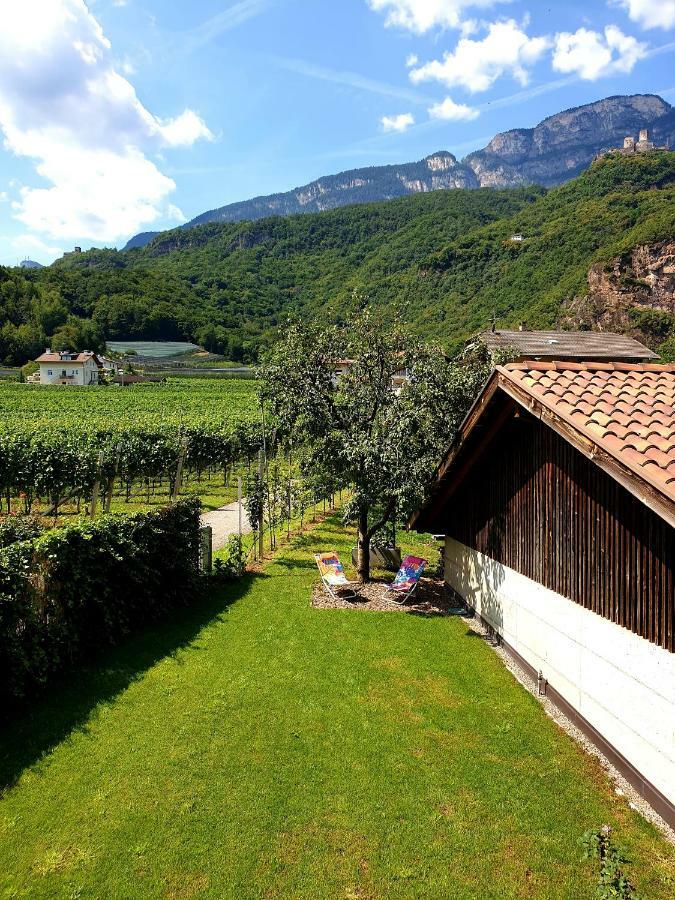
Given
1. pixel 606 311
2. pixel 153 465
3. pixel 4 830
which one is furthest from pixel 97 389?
pixel 4 830

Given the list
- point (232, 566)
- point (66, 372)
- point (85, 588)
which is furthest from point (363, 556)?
point (66, 372)

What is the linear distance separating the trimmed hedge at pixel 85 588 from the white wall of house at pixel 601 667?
4.93 m

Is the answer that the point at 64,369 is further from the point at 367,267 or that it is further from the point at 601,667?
the point at 601,667

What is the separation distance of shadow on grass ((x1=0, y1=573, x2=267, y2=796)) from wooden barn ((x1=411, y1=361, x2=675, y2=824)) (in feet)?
14.6

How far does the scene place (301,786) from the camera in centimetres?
474

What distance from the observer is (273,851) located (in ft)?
13.2

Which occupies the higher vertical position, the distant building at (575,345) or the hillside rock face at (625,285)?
the hillside rock face at (625,285)

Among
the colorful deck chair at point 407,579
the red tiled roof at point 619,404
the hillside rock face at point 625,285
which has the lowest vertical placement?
the colorful deck chair at point 407,579

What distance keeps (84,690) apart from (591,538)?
5.46 meters

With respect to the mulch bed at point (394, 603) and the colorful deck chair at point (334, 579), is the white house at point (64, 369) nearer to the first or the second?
the colorful deck chair at point (334, 579)

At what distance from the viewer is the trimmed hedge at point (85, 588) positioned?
18.9ft

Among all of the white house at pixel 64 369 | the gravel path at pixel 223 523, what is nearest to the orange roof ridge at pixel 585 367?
the gravel path at pixel 223 523

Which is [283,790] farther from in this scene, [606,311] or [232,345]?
[232,345]

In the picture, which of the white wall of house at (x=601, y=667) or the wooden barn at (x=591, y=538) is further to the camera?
the white wall of house at (x=601, y=667)
